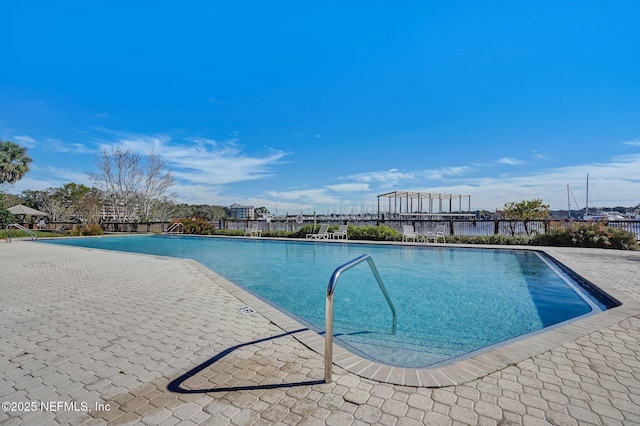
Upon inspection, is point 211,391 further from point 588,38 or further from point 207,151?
point 207,151

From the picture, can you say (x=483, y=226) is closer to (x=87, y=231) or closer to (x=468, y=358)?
(x=468, y=358)

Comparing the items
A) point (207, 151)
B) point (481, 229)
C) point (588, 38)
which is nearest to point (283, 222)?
point (207, 151)

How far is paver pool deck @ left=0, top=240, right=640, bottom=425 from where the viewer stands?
174 cm

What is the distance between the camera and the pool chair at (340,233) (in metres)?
15.7

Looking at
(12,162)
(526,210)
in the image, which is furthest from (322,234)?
(12,162)

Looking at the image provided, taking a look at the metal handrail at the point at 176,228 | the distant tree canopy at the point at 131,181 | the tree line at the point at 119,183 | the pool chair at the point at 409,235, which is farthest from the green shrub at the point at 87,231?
the pool chair at the point at 409,235

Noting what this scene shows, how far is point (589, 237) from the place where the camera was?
11.1 m

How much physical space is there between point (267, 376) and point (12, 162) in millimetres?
36157

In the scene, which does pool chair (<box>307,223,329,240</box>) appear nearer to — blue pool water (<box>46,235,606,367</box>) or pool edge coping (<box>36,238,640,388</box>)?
blue pool water (<box>46,235,606,367</box>)

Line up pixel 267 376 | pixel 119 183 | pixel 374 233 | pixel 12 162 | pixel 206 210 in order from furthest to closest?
pixel 206 210
pixel 119 183
pixel 12 162
pixel 374 233
pixel 267 376

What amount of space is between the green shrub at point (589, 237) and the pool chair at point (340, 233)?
317 inches

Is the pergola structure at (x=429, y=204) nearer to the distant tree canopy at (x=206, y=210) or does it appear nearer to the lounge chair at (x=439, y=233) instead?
the lounge chair at (x=439, y=233)

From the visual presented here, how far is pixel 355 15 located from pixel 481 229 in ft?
35.9

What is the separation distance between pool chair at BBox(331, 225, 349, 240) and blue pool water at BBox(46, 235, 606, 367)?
5234 millimetres
